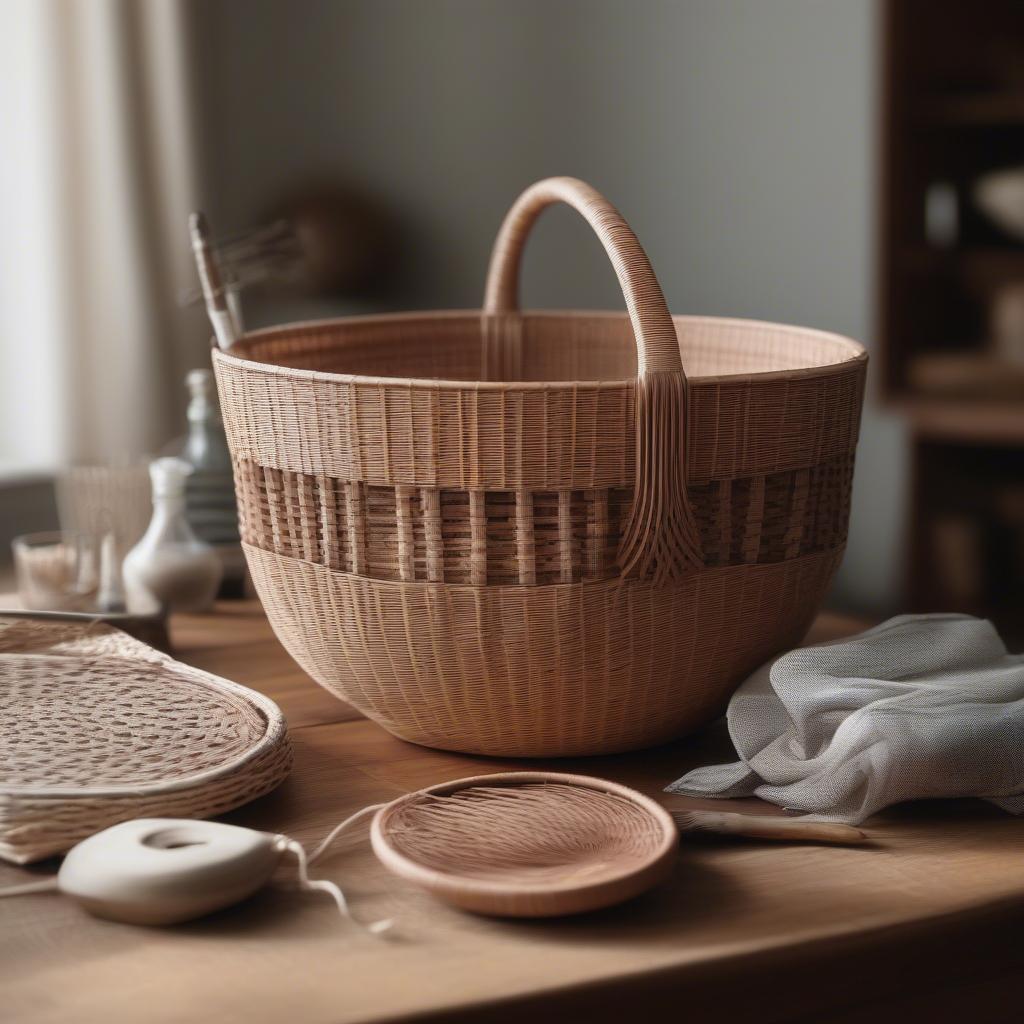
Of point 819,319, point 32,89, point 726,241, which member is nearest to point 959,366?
point 819,319

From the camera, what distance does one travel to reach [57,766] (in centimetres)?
73

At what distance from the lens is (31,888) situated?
2.13 ft

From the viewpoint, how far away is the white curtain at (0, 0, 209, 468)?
304 centimetres

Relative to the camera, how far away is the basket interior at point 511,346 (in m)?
1.00

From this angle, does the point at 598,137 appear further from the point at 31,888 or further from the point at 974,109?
the point at 31,888

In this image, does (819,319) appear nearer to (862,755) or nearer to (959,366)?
(959,366)

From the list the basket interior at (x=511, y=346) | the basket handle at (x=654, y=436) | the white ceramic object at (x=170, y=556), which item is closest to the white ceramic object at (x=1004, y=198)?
the basket interior at (x=511, y=346)

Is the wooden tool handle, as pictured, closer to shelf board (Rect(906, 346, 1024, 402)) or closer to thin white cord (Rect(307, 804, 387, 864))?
thin white cord (Rect(307, 804, 387, 864))

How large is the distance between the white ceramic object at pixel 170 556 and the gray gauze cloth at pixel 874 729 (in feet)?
1.83

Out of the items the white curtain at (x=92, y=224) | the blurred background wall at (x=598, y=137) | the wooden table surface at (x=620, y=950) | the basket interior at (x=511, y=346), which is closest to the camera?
the wooden table surface at (x=620, y=950)

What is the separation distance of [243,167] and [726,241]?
122 cm

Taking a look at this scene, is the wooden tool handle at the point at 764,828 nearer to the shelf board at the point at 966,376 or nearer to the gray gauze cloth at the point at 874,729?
the gray gauze cloth at the point at 874,729

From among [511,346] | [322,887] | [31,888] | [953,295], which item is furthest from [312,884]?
[953,295]

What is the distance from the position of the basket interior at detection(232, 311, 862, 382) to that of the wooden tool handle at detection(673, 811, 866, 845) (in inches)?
14.8
